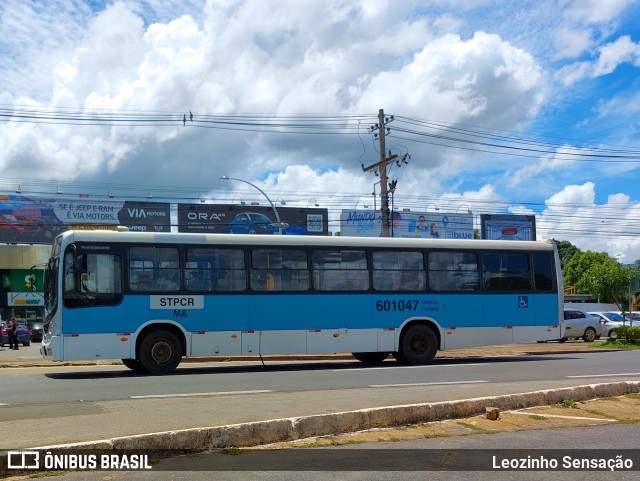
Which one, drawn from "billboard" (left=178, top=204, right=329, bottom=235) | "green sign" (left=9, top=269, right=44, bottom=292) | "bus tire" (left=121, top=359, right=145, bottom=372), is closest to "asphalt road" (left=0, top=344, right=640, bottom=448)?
"bus tire" (left=121, top=359, right=145, bottom=372)

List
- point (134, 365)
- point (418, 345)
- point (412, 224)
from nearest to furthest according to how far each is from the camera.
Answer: point (134, 365) → point (418, 345) → point (412, 224)

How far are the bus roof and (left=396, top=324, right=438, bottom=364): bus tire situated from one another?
87.4 inches

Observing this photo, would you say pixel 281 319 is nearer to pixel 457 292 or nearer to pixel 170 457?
pixel 457 292

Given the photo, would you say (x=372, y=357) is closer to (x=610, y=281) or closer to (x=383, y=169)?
(x=383, y=169)

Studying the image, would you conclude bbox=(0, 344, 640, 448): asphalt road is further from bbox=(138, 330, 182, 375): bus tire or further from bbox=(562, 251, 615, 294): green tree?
bbox=(562, 251, 615, 294): green tree

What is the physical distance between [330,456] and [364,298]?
11.3m

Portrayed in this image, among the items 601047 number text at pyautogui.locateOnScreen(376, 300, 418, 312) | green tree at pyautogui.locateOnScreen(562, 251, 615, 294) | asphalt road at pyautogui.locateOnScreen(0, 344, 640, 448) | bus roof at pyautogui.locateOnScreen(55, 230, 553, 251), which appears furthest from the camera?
green tree at pyautogui.locateOnScreen(562, 251, 615, 294)

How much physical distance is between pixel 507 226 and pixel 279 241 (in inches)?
2059

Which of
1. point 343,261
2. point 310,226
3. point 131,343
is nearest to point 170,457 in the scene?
point 131,343

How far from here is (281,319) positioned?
17.9 meters

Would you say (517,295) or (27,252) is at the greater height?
(27,252)

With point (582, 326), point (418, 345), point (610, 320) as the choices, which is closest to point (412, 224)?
point (610, 320)

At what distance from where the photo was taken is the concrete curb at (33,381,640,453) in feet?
23.7

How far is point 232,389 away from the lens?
43.0 feet
